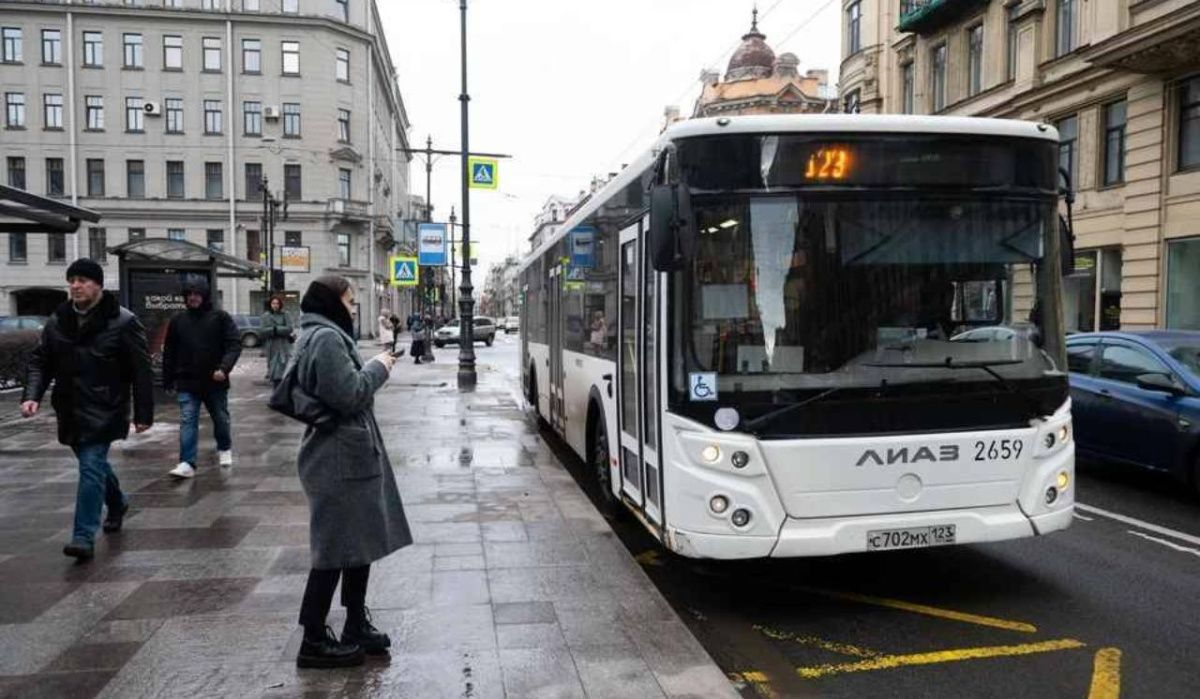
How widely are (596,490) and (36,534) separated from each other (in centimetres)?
473

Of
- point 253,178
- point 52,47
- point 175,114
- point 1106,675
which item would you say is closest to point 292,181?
point 253,178

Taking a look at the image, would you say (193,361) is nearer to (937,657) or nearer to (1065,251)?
(937,657)

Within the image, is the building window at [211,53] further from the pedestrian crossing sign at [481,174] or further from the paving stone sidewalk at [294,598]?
the paving stone sidewalk at [294,598]

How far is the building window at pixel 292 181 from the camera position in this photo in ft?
181

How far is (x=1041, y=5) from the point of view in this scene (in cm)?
2373

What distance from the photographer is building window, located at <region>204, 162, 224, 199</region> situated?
2156 inches

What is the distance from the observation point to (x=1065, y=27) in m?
23.2

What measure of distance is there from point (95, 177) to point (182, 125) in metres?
6.23

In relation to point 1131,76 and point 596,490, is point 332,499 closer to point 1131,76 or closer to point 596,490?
point 596,490

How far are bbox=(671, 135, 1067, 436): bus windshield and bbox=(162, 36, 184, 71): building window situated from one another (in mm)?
57925

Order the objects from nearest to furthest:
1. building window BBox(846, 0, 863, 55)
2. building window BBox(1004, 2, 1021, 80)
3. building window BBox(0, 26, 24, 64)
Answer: building window BBox(1004, 2, 1021, 80) → building window BBox(846, 0, 863, 55) → building window BBox(0, 26, 24, 64)

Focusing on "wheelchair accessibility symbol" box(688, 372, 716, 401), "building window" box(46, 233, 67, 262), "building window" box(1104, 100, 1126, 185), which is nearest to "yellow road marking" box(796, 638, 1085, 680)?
"wheelchair accessibility symbol" box(688, 372, 716, 401)

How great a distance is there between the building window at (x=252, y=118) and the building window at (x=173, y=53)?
172 inches

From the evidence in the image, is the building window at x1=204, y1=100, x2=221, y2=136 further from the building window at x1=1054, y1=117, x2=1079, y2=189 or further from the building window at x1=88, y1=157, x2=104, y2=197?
the building window at x1=1054, y1=117, x2=1079, y2=189
